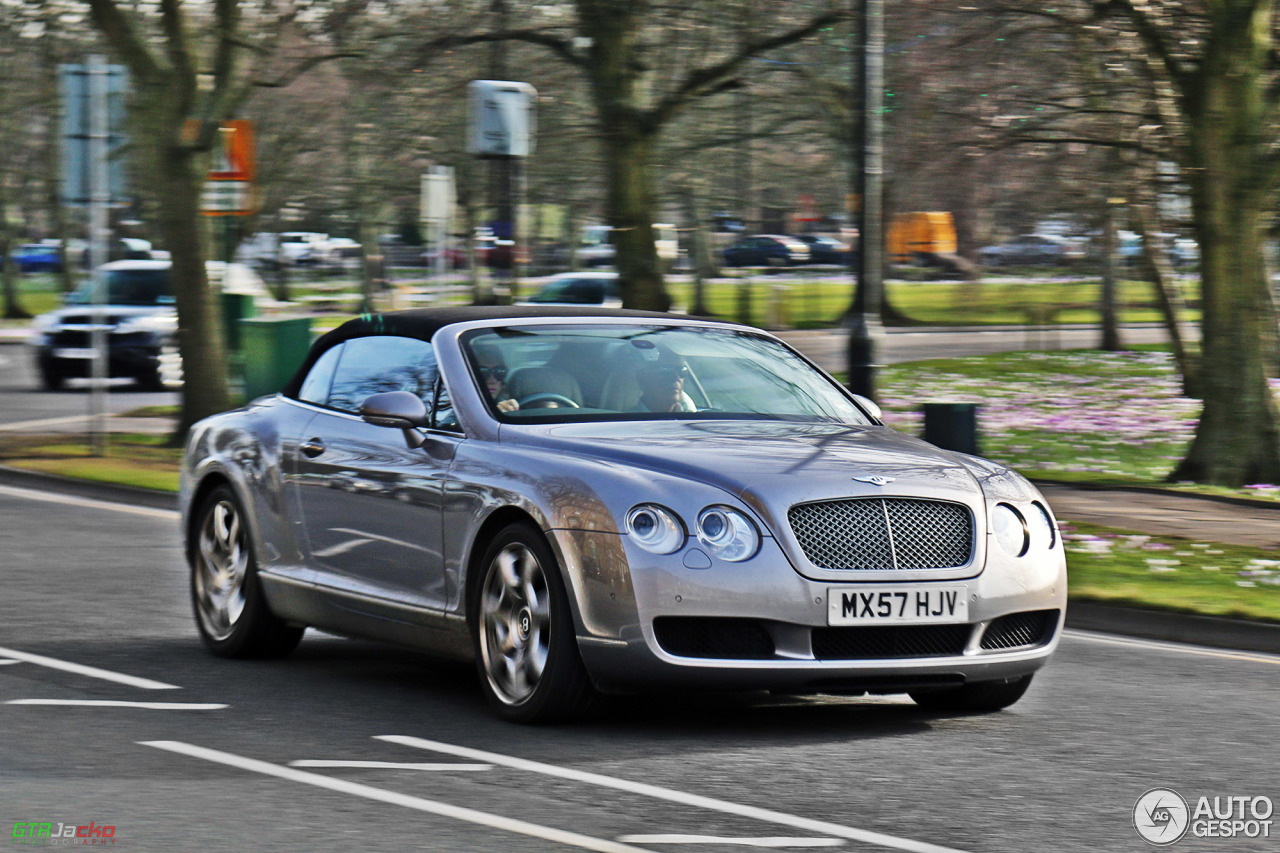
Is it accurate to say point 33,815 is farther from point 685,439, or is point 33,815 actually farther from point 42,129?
point 42,129

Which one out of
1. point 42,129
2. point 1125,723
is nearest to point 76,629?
point 1125,723

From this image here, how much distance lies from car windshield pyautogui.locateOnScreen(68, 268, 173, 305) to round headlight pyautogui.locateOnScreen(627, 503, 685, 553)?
25.6 m

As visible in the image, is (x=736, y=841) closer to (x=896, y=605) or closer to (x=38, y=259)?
(x=896, y=605)

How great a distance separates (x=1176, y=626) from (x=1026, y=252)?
67.4 meters

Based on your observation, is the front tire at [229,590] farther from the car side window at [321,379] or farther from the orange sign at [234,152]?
the orange sign at [234,152]

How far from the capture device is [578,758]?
6.54 m

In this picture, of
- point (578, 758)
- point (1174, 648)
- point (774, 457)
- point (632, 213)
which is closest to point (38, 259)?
point (632, 213)

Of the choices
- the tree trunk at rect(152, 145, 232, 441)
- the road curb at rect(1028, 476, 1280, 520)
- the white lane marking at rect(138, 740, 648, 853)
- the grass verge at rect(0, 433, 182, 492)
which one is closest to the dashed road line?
the grass verge at rect(0, 433, 182, 492)

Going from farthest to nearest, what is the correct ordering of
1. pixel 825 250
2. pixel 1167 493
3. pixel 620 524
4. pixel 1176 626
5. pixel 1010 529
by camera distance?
1. pixel 825 250
2. pixel 1167 493
3. pixel 1176 626
4. pixel 1010 529
5. pixel 620 524

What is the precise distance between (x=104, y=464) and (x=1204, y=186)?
9915mm

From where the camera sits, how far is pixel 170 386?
30.8 m

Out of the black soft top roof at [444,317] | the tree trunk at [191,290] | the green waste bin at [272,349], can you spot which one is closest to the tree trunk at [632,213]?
the green waste bin at [272,349]

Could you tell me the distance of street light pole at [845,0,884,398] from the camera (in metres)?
14.7

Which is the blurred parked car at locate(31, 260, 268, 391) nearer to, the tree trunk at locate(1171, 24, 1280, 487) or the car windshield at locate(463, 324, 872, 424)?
the tree trunk at locate(1171, 24, 1280, 487)
